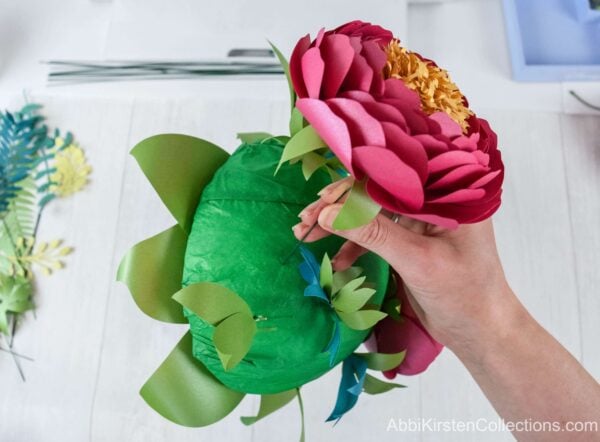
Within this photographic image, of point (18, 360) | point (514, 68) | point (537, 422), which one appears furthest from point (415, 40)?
point (18, 360)

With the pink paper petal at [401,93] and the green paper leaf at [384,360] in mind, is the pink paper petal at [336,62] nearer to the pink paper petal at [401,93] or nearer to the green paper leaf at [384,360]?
the pink paper petal at [401,93]

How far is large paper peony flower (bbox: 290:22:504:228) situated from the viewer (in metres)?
0.32

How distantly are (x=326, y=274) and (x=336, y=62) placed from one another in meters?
0.16

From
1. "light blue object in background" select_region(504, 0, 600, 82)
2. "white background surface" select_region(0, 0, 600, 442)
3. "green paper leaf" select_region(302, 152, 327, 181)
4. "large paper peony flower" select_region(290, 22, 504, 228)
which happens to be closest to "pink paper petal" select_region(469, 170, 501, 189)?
"large paper peony flower" select_region(290, 22, 504, 228)

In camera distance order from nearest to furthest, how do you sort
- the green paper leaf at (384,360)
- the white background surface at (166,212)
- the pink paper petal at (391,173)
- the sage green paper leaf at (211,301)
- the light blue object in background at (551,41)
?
1. the pink paper petal at (391,173)
2. the sage green paper leaf at (211,301)
3. the green paper leaf at (384,360)
4. the white background surface at (166,212)
5. the light blue object in background at (551,41)

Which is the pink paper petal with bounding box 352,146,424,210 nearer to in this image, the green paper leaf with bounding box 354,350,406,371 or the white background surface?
the green paper leaf with bounding box 354,350,406,371

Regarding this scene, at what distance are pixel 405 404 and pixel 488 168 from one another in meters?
0.65

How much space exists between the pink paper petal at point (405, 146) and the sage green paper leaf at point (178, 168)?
228 mm

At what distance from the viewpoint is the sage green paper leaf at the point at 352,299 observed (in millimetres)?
439

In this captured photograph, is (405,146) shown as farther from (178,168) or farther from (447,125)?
(178,168)

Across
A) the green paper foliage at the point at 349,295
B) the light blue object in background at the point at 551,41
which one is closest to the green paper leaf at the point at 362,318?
the green paper foliage at the point at 349,295

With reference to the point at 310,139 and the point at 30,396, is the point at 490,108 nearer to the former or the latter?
the point at 310,139

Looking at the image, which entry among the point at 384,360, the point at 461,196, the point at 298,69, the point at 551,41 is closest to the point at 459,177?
the point at 461,196

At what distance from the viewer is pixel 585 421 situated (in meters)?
0.54
